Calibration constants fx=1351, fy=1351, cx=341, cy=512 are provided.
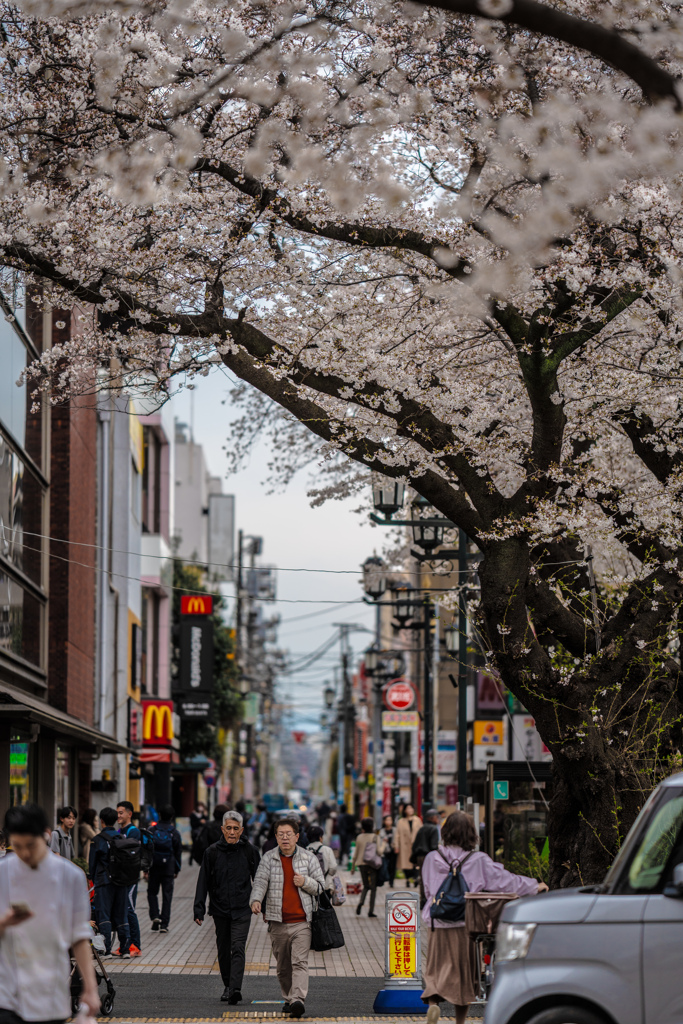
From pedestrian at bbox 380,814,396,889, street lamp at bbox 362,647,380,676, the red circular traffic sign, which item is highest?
street lamp at bbox 362,647,380,676

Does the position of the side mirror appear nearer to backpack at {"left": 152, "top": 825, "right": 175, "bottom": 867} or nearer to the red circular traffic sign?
backpack at {"left": 152, "top": 825, "right": 175, "bottom": 867}

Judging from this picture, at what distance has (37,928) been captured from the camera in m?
5.89

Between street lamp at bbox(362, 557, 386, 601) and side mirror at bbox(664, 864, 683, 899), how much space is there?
18.2 meters

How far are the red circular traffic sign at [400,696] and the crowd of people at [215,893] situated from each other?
12581 millimetres

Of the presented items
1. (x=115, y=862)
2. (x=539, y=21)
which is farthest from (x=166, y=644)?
(x=539, y=21)

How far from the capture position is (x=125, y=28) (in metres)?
11.8

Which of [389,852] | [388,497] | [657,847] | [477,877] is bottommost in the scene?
[389,852]

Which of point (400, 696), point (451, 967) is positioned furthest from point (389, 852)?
point (451, 967)

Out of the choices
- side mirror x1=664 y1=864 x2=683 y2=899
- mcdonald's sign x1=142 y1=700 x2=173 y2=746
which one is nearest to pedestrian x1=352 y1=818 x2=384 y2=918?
side mirror x1=664 y1=864 x2=683 y2=899

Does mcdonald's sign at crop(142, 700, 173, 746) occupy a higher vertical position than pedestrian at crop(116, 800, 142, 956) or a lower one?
higher

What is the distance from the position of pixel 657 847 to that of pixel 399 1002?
17.9 ft

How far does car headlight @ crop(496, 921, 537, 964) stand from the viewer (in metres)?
7.15

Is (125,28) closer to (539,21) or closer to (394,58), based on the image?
(394,58)

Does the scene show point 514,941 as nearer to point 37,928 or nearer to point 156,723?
point 37,928
